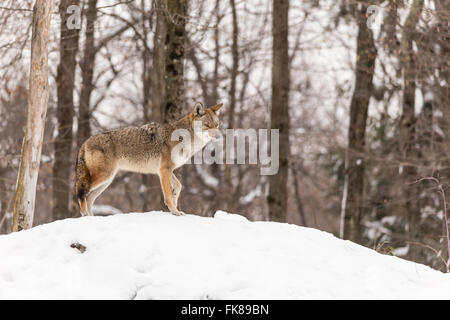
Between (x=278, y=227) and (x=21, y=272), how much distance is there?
3.41 metres

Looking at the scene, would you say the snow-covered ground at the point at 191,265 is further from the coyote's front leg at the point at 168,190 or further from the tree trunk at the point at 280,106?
the tree trunk at the point at 280,106

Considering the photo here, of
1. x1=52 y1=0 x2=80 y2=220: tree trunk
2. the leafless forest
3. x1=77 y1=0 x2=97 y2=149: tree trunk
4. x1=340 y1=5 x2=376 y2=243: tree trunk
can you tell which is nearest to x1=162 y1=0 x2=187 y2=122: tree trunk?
the leafless forest

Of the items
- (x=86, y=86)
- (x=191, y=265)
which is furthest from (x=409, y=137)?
(x=191, y=265)

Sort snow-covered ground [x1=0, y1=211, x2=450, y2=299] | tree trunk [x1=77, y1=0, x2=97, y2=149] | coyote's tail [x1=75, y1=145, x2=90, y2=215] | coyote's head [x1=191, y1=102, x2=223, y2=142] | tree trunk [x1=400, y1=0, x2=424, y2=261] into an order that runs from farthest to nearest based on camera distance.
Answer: tree trunk [x1=77, y1=0, x2=97, y2=149], tree trunk [x1=400, y1=0, x2=424, y2=261], coyote's head [x1=191, y1=102, x2=223, y2=142], coyote's tail [x1=75, y1=145, x2=90, y2=215], snow-covered ground [x1=0, y1=211, x2=450, y2=299]

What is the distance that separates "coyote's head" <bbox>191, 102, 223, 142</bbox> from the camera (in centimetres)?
786

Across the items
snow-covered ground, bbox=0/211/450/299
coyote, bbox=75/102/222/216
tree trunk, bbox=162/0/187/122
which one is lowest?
snow-covered ground, bbox=0/211/450/299

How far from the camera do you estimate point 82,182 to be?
7.70 m

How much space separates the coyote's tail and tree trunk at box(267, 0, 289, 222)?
6.18 meters

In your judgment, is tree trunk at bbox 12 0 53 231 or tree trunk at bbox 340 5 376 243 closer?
tree trunk at bbox 12 0 53 231

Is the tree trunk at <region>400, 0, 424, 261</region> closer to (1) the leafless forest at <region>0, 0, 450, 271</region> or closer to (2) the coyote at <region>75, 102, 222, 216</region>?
(1) the leafless forest at <region>0, 0, 450, 271</region>

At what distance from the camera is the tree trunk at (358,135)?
14891 millimetres

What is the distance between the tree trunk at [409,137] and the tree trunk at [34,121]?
9.15m

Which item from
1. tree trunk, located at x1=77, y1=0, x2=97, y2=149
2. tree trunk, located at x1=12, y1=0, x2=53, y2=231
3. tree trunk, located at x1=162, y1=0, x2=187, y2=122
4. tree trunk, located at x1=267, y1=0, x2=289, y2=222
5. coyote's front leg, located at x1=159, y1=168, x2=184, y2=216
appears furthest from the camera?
tree trunk, located at x1=77, y1=0, x2=97, y2=149
